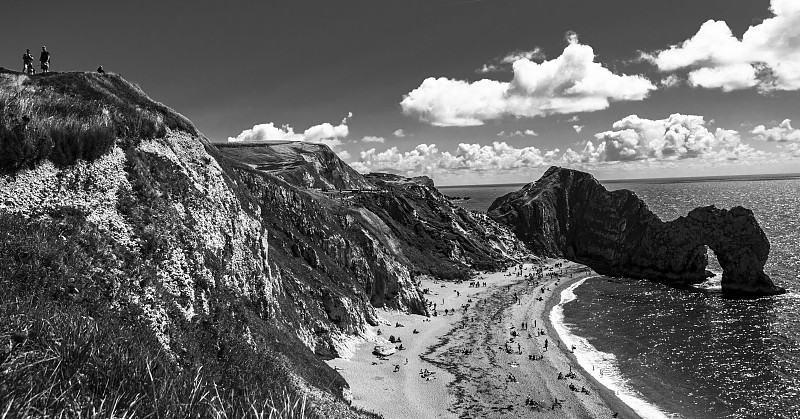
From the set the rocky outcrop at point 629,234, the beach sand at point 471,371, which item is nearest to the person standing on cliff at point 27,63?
the beach sand at point 471,371

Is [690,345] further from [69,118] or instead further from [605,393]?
[69,118]

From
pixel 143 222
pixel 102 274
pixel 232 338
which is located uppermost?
pixel 143 222

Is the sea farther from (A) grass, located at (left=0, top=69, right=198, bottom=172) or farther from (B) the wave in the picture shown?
(A) grass, located at (left=0, top=69, right=198, bottom=172)

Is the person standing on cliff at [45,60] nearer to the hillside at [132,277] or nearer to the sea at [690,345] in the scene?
the hillside at [132,277]

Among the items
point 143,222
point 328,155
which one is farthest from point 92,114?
point 328,155

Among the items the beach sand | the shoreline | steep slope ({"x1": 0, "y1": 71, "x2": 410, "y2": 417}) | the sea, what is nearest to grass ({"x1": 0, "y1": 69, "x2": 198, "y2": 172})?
steep slope ({"x1": 0, "y1": 71, "x2": 410, "y2": 417})

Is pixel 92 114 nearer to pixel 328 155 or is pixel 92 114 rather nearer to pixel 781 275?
pixel 781 275

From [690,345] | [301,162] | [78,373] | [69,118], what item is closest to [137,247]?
[69,118]
